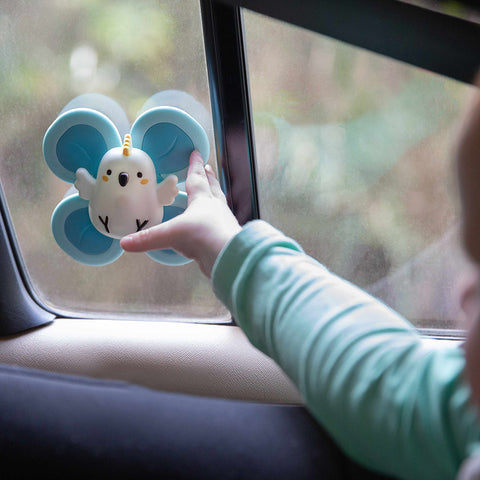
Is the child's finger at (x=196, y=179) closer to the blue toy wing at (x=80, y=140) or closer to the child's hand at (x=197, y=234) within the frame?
the child's hand at (x=197, y=234)

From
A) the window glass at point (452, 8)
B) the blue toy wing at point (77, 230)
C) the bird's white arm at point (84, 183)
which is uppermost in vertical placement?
the window glass at point (452, 8)

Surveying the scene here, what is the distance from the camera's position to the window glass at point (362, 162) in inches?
43.6

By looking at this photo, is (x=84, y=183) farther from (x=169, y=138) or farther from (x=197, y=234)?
(x=197, y=234)

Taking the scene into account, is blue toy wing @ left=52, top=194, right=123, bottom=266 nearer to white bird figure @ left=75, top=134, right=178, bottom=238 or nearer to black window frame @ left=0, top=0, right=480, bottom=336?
white bird figure @ left=75, top=134, right=178, bottom=238

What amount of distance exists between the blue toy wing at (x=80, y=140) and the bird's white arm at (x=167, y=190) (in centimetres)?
13

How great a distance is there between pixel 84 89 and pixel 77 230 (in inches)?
15.3

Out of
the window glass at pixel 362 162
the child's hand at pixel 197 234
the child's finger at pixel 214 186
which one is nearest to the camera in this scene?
the child's hand at pixel 197 234

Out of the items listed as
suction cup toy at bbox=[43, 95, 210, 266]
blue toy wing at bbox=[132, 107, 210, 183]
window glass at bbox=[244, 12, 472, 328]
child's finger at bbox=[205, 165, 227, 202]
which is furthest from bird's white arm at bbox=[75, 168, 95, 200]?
window glass at bbox=[244, 12, 472, 328]

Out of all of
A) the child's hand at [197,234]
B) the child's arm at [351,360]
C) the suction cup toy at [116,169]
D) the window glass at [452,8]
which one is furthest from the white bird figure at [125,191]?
the window glass at [452,8]

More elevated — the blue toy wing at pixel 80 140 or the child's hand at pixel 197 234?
the blue toy wing at pixel 80 140

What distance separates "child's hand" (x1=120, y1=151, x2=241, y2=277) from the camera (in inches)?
30.1

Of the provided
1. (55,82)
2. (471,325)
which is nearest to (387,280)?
(471,325)

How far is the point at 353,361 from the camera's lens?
56 centimetres

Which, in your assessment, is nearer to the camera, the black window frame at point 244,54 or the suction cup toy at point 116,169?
the black window frame at point 244,54
